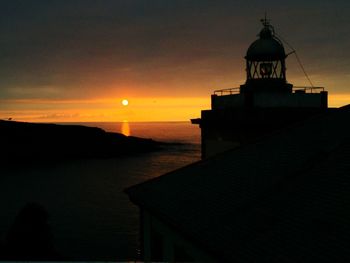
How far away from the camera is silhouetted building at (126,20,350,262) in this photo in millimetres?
6172

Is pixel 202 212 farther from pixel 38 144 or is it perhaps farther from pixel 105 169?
pixel 38 144

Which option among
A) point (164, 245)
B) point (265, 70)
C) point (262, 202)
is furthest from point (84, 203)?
point (262, 202)

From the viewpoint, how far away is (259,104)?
66.5ft

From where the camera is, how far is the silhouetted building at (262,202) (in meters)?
6.17

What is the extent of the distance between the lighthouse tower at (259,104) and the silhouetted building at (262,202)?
587 cm

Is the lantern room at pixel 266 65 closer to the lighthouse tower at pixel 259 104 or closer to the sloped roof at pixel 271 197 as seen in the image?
the lighthouse tower at pixel 259 104

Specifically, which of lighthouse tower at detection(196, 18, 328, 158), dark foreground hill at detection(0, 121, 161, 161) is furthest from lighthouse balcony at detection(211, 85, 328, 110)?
dark foreground hill at detection(0, 121, 161, 161)

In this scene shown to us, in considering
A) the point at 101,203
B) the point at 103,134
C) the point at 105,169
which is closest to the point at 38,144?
the point at 103,134

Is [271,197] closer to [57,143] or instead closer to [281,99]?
[281,99]

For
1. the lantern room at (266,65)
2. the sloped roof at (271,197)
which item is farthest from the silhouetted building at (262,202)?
the lantern room at (266,65)

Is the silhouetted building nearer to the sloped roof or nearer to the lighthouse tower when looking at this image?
the sloped roof

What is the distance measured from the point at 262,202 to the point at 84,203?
4736 cm

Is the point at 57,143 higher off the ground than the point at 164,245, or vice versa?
the point at 164,245

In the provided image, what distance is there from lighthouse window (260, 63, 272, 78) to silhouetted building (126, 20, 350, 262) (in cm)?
939
